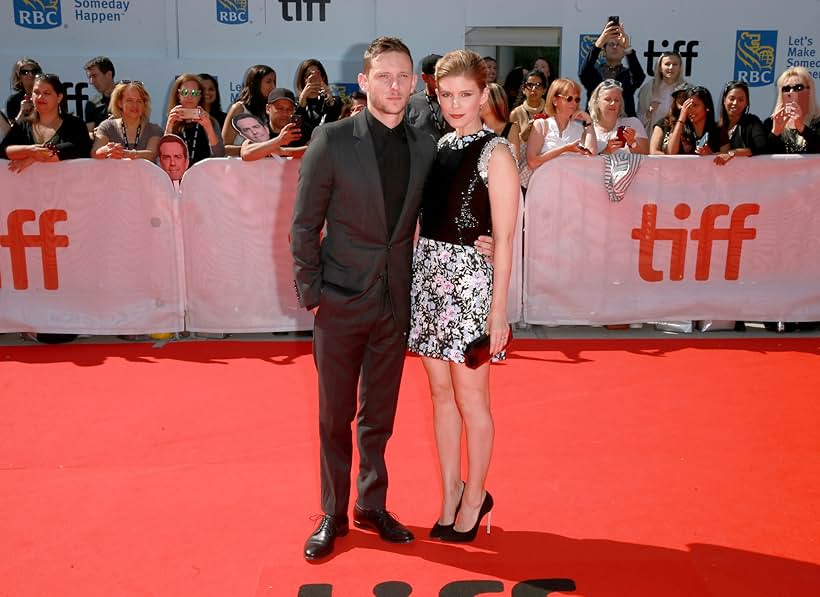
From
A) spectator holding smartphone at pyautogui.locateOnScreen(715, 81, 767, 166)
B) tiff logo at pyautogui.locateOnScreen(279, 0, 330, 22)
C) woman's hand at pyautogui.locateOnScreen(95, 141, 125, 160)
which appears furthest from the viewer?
tiff logo at pyautogui.locateOnScreen(279, 0, 330, 22)

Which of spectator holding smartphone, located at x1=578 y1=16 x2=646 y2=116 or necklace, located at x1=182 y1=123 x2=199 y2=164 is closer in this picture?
necklace, located at x1=182 y1=123 x2=199 y2=164

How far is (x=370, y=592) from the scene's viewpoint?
305 centimetres

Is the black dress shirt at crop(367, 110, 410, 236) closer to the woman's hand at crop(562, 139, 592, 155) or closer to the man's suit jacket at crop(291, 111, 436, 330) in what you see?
the man's suit jacket at crop(291, 111, 436, 330)

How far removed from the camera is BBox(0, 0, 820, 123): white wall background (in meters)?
11.0

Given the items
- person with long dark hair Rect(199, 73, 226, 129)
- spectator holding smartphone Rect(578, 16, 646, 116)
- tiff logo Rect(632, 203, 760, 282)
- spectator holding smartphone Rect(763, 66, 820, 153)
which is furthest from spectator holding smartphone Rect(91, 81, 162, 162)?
spectator holding smartphone Rect(763, 66, 820, 153)

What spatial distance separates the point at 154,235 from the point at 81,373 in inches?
50.7

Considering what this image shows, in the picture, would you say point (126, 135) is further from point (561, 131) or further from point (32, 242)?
point (561, 131)

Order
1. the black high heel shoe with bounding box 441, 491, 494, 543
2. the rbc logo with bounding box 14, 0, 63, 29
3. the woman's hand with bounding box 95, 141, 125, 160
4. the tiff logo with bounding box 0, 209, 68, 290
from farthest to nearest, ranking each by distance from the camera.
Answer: the rbc logo with bounding box 14, 0, 63, 29 < the tiff logo with bounding box 0, 209, 68, 290 < the woman's hand with bounding box 95, 141, 125, 160 < the black high heel shoe with bounding box 441, 491, 494, 543

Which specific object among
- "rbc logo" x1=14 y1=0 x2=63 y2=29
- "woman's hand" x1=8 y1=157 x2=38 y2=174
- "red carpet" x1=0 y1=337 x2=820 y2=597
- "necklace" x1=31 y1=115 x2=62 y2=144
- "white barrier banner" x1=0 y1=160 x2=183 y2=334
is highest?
"rbc logo" x1=14 y1=0 x2=63 y2=29

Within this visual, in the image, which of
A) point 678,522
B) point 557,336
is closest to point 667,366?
point 557,336

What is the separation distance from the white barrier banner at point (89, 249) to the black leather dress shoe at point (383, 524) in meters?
3.47

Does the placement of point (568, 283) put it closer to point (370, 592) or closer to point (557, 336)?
point (557, 336)

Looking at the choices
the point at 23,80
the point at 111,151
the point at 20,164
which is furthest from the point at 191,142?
the point at 23,80

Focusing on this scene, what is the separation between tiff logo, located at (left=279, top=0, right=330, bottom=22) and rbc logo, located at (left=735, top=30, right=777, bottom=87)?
5505mm
